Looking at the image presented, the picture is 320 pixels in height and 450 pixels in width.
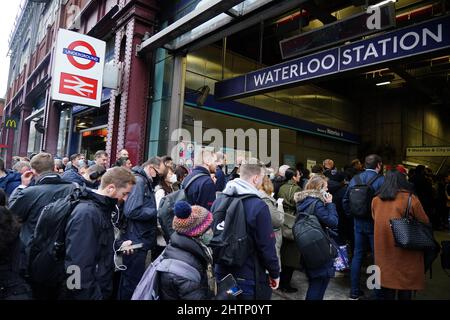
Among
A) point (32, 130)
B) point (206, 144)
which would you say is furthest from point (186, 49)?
point (32, 130)

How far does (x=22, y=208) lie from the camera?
2795 mm

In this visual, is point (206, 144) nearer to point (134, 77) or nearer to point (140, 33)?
point (134, 77)

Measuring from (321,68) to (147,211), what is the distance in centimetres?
413

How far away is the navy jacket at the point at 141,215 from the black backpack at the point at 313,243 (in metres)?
1.64

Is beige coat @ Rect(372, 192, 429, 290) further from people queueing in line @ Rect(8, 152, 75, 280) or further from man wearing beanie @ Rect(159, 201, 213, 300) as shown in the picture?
people queueing in line @ Rect(8, 152, 75, 280)

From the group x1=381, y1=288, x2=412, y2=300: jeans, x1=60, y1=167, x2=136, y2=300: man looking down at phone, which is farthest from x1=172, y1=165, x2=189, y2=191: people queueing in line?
x1=381, y1=288, x2=412, y2=300: jeans

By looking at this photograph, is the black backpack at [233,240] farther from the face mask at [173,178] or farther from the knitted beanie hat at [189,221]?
the face mask at [173,178]

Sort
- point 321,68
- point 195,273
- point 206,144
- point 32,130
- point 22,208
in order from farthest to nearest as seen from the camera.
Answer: point 32,130 < point 206,144 < point 321,68 < point 22,208 < point 195,273

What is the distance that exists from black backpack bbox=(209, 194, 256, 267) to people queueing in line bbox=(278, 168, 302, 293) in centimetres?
189

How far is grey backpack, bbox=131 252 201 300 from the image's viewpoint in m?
1.95

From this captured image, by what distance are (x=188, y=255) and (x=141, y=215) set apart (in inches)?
62.8

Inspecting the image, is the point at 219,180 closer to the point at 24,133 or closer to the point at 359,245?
the point at 359,245

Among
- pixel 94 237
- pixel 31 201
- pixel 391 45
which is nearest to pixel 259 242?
pixel 94 237

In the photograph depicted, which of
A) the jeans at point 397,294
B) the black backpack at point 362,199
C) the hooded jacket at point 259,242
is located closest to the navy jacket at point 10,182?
the hooded jacket at point 259,242
